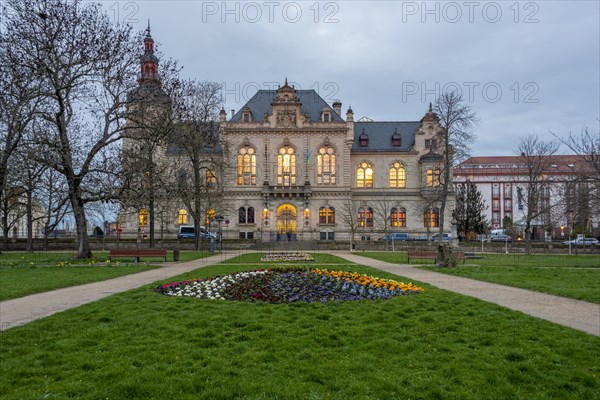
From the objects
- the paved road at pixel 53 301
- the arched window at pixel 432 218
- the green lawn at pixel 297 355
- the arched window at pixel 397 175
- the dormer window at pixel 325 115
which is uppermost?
the dormer window at pixel 325 115

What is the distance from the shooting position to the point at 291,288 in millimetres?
13953

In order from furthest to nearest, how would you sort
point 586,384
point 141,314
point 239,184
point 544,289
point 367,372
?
1. point 239,184
2. point 544,289
3. point 141,314
4. point 367,372
5. point 586,384

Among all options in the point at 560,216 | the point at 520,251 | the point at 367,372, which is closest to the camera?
the point at 367,372

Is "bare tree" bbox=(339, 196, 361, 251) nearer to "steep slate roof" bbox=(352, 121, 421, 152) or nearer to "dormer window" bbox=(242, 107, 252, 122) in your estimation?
"steep slate roof" bbox=(352, 121, 421, 152)

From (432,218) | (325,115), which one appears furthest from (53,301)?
(432,218)

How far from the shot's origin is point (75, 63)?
26156mm

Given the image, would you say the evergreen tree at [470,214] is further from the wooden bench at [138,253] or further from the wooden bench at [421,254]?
the wooden bench at [138,253]

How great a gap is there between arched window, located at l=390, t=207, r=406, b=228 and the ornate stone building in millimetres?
148

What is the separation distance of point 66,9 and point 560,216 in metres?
37.5

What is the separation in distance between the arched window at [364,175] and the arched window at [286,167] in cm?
1024

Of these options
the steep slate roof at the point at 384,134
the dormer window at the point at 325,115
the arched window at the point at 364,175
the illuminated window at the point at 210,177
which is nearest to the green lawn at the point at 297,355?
the illuminated window at the point at 210,177

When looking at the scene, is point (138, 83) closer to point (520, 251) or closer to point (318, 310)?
point (318, 310)

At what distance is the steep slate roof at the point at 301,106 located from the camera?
6594cm

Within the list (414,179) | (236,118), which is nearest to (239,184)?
(236,118)
